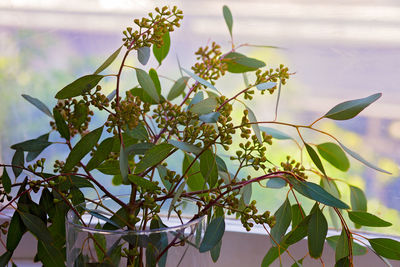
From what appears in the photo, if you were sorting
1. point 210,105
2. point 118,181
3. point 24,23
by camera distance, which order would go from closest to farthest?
1. point 210,105
2. point 118,181
3. point 24,23

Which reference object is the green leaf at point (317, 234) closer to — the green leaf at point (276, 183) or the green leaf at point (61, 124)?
the green leaf at point (276, 183)

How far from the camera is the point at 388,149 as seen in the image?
37.5 inches

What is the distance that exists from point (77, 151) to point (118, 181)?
21cm

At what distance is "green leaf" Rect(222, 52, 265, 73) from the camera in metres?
0.78

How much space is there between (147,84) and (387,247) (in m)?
0.41

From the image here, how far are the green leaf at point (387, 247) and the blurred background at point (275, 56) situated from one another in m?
0.28

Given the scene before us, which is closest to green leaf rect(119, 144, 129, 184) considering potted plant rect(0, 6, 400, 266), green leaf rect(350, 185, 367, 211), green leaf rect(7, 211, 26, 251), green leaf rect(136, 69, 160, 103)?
potted plant rect(0, 6, 400, 266)

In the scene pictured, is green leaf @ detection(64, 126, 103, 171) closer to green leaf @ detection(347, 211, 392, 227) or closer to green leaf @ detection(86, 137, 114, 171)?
green leaf @ detection(86, 137, 114, 171)

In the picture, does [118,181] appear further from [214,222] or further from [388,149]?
[388,149]

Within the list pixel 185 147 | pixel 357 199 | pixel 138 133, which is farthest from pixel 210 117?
pixel 357 199

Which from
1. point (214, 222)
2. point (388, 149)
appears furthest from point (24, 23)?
point (388, 149)

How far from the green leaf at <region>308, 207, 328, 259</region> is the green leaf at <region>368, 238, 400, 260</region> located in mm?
93

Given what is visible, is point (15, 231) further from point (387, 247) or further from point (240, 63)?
point (387, 247)

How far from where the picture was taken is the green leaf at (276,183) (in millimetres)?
698
